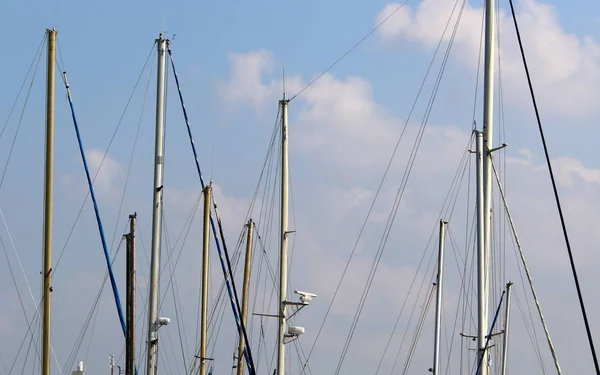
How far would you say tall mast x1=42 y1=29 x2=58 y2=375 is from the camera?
32594 mm

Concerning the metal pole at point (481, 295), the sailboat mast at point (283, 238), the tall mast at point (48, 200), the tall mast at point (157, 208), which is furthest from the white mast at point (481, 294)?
the tall mast at point (48, 200)

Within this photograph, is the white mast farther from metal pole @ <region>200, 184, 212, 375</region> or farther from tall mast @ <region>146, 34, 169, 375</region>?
metal pole @ <region>200, 184, 212, 375</region>

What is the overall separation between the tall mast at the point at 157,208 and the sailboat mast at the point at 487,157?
28.8 ft

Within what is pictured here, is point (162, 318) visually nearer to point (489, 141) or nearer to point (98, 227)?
point (98, 227)

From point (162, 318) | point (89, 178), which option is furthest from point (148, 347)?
point (89, 178)

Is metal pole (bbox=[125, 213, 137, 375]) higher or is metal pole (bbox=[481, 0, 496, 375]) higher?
metal pole (bbox=[481, 0, 496, 375])

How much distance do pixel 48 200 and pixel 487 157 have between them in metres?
11.1

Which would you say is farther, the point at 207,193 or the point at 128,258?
the point at 207,193

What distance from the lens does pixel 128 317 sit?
32312 mm

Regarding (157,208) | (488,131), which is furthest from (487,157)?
(157,208)

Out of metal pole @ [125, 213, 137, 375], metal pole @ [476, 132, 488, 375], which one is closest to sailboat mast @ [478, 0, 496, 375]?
metal pole @ [476, 132, 488, 375]

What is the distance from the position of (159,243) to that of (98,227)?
11.8 ft

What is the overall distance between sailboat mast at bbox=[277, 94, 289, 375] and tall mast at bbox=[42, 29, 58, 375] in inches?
366

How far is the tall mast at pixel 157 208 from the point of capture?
35562mm
